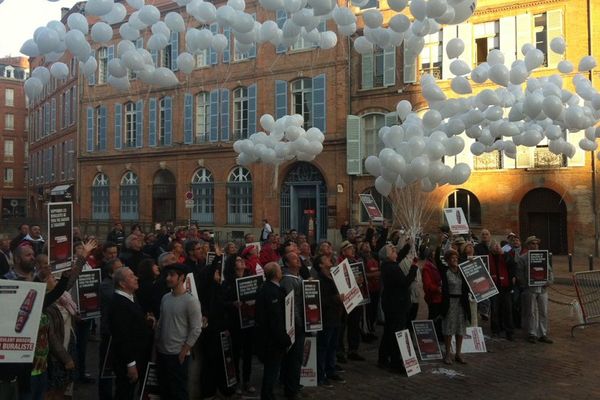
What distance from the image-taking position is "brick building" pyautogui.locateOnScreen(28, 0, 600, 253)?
21.4 metres

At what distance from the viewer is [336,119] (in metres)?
25.7

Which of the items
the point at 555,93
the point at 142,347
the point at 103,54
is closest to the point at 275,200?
the point at 103,54

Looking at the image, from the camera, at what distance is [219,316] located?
6.52 m

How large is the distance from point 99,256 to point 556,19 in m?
19.3

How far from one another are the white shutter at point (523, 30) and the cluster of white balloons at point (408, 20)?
42.4ft


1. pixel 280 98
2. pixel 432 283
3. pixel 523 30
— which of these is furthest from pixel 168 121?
pixel 432 283

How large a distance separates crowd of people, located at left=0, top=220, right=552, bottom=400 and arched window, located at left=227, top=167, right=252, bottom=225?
59.9 ft

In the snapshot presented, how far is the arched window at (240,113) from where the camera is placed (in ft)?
93.9

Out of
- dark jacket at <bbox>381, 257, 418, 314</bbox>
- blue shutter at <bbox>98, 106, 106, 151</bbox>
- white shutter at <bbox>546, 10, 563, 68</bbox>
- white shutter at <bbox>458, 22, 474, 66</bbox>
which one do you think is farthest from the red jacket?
blue shutter at <bbox>98, 106, 106, 151</bbox>

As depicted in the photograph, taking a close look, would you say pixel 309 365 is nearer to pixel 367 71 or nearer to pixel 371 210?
pixel 371 210

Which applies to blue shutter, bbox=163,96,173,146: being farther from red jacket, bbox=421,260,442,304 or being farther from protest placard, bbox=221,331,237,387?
protest placard, bbox=221,331,237,387

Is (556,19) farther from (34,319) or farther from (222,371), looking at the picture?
(34,319)

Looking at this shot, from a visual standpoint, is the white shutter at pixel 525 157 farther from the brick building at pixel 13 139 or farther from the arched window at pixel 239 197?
the brick building at pixel 13 139

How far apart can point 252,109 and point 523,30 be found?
1300 cm
